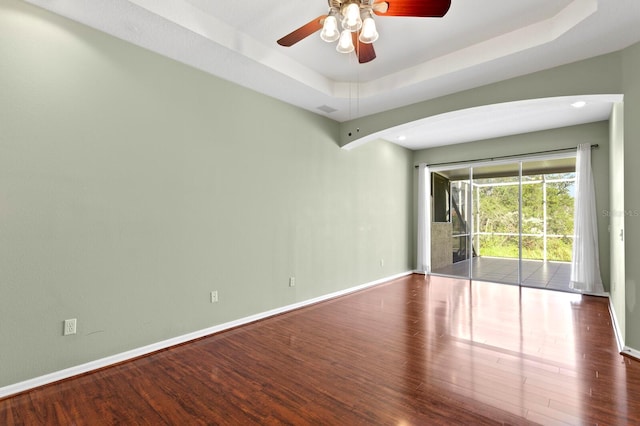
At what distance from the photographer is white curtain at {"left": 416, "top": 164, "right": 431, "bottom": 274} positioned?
7.16 m

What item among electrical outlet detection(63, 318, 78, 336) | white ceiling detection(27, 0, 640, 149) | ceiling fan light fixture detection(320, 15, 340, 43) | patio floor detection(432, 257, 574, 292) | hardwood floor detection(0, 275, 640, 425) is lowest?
hardwood floor detection(0, 275, 640, 425)

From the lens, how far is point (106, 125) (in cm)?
283

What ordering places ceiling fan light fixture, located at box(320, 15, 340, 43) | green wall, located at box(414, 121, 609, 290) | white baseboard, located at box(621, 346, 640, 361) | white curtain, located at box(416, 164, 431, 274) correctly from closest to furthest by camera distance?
ceiling fan light fixture, located at box(320, 15, 340, 43)
white baseboard, located at box(621, 346, 640, 361)
green wall, located at box(414, 121, 609, 290)
white curtain, located at box(416, 164, 431, 274)

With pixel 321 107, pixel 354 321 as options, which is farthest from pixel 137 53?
pixel 354 321

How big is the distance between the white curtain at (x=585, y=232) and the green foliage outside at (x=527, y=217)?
1.71 feet

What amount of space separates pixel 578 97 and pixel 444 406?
10.8 ft

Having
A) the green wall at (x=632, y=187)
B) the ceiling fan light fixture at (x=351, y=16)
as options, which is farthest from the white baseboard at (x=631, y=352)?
the ceiling fan light fixture at (x=351, y=16)

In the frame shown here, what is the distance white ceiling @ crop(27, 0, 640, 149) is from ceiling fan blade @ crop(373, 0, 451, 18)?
84cm

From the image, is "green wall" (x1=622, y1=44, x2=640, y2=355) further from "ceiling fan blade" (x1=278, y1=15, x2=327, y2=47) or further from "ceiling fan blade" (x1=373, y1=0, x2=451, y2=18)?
"ceiling fan blade" (x1=278, y1=15, x2=327, y2=47)

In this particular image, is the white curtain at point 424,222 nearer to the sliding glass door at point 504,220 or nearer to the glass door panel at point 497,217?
the sliding glass door at point 504,220

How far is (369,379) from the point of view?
2.54 meters

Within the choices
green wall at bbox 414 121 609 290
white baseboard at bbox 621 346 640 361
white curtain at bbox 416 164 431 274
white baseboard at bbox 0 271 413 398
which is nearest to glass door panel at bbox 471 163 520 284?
green wall at bbox 414 121 609 290

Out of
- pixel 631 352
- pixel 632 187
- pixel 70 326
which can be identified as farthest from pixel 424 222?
pixel 70 326

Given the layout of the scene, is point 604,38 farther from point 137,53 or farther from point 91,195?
point 91,195
